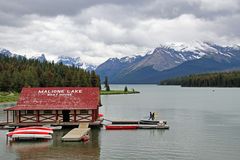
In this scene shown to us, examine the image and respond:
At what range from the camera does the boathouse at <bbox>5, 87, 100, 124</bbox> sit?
68938 mm

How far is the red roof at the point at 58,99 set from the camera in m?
68.9

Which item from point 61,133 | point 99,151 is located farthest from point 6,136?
point 99,151

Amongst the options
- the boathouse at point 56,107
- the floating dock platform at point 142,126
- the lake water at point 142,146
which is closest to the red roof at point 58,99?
the boathouse at point 56,107

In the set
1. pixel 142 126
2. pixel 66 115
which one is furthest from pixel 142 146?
pixel 66 115

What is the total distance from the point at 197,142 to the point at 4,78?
128 meters

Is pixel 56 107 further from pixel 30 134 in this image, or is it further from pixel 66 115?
pixel 30 134

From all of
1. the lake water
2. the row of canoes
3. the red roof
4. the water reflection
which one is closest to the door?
the red roof

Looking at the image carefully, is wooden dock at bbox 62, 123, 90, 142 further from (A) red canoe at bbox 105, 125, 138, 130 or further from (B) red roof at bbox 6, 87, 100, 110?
(B) red roof at bbox 6, 87, 100, 110

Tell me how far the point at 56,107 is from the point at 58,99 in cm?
253

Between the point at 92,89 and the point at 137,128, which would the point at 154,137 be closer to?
the point at 137,128

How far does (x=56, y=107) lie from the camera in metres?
68.6

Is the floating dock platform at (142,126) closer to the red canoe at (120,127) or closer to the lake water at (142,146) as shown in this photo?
the red canoe at (120,127)

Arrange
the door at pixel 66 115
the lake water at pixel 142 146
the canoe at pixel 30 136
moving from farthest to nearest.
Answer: the door at pixel 66 115 → the canoe at pixel 30 136 → the lake water at pixel 142 146

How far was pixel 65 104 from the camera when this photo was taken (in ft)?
228
